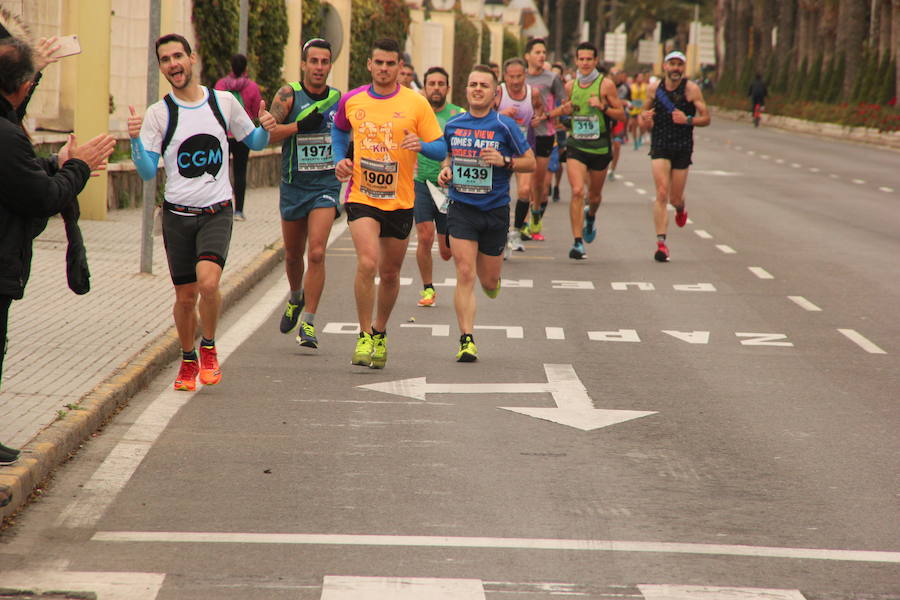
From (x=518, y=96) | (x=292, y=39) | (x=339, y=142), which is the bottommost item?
(x=339, y=142)

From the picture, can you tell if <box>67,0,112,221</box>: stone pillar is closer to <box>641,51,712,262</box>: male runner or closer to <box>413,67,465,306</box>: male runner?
<box>413,67,465,306</box>: male runner

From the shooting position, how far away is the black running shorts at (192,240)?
8.77m

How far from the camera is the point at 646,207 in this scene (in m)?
24.5

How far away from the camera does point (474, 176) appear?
1036 cm

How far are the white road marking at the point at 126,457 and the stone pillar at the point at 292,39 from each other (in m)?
17.2

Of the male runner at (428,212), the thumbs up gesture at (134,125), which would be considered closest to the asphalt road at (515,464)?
the male runner at (428,212)

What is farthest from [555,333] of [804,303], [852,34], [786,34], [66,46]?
[786,34]

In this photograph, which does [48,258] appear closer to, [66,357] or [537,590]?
[66,357]

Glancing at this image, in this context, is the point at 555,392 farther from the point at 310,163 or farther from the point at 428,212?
the point at 428,212

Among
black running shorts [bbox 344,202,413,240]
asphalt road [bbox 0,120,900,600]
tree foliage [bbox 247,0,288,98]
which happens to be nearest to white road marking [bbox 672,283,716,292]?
asphalt road [bbox 0,120,900,600]

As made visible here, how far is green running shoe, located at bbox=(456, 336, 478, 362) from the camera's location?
10117mm

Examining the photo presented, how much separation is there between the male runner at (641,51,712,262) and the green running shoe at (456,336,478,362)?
20.9ft

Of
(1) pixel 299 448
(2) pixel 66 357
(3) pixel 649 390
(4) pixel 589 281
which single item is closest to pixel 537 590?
(1) pixel 299 448

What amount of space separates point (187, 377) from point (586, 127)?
8.34 m
